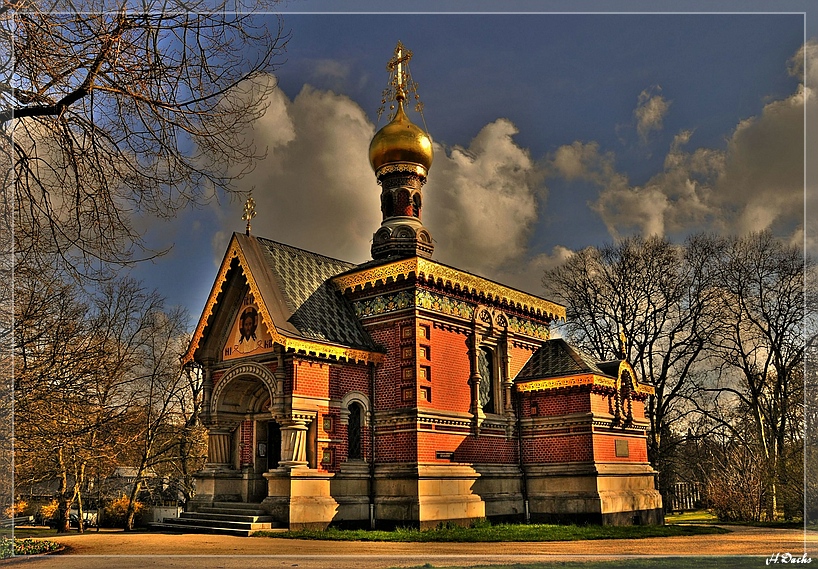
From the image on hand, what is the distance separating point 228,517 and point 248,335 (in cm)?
420

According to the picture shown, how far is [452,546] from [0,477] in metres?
7.82

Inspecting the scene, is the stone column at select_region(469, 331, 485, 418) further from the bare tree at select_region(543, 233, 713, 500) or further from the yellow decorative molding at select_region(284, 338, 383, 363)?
the bare tree at select_region(543, 233, 713, 500)

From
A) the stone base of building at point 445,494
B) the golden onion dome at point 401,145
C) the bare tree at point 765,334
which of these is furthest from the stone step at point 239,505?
the bare tree at point 765,334

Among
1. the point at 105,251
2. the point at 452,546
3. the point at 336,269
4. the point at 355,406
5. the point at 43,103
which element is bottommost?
the point at 452,546

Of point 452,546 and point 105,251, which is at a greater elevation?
point 105,251

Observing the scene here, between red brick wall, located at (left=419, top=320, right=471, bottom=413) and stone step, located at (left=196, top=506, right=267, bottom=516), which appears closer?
stone step, located at (left=196, top=506, right=267, bottom=516)

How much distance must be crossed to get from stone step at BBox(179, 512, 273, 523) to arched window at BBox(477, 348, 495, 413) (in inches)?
258

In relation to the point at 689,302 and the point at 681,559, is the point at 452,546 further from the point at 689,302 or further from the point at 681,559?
the point at 689,302

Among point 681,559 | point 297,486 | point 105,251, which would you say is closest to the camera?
point 105,251

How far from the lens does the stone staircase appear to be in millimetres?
15383

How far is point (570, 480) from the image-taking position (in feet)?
62.7

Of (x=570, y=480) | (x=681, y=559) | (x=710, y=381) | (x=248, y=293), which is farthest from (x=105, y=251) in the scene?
(x=710, y=381)

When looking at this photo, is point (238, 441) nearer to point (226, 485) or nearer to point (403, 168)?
point (226, 485)
